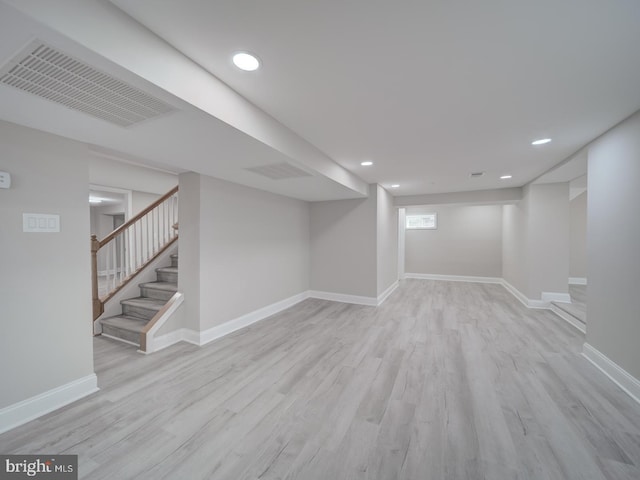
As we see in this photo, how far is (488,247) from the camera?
288 inches

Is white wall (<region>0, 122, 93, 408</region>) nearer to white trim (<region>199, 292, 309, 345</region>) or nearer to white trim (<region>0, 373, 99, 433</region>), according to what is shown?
white trim (<region>0, 373, 99, 433</region>)

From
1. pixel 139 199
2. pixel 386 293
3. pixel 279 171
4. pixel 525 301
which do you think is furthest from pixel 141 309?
pixel 525 301

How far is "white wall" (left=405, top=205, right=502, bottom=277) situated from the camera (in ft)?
23.8

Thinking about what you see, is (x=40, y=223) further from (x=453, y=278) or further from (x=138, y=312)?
(x=453, y=278)

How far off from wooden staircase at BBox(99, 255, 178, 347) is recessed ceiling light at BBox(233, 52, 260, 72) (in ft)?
10.1

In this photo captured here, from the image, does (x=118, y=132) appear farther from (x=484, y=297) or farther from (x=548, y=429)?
(x=484, y=297)

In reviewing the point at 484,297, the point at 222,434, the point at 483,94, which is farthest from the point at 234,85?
the point at 484,297

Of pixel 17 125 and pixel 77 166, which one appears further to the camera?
pixel 77 166

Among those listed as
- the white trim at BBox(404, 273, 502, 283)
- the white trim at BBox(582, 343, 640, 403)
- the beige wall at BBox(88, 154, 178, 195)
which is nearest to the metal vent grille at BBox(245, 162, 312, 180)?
the beige wall at BBox(88, 154, 178, 195)

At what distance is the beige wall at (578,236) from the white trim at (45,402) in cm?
977

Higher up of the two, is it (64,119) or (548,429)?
(64,119)

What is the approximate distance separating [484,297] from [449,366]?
383 cm

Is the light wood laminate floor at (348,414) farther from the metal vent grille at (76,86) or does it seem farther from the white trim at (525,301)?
the metal vent grille at (76,86)

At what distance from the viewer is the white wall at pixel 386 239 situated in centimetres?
505
